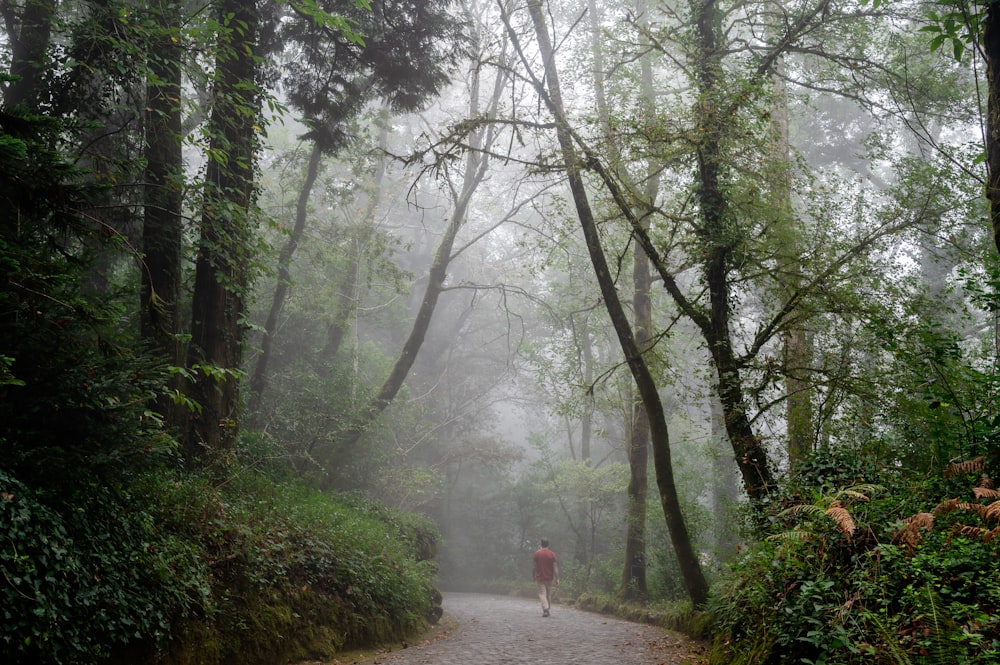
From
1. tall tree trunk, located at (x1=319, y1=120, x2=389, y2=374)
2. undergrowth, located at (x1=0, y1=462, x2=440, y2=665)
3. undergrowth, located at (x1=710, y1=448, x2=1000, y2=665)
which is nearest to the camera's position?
undergrowth, located at (x1=710, y1=448, x2=1000, y2=665)

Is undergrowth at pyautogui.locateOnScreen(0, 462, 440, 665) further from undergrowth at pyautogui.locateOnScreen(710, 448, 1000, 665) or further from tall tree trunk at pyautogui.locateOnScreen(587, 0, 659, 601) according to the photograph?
tall tree trunk at pyautogui.locateOnScreen(587, 0, 659, 601)

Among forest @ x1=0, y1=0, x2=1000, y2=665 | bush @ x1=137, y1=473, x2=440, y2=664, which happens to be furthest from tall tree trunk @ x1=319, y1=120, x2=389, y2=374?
bush @ x1=137, y1=473, x2=440, y2=664

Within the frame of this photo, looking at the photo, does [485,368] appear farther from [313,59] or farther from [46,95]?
[46,95]

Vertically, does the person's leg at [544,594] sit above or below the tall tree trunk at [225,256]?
below

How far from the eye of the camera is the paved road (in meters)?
7.67

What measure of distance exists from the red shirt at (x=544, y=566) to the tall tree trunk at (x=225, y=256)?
348 inches

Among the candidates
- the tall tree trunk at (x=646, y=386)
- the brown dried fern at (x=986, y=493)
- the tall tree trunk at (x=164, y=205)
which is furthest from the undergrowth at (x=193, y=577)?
the brown dried fern at (x=986, y=493)

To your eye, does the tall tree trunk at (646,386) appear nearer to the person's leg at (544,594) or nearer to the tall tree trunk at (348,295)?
the person's leg at (544,594)

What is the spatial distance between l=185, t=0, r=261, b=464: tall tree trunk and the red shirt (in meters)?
8.84

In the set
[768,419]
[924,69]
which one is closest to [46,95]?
[768,419]

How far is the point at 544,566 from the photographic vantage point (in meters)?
15.9

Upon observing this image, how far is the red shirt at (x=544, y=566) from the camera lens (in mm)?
15750

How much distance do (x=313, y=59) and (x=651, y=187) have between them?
8011 millimetres

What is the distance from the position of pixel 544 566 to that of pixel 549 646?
7259 mm
